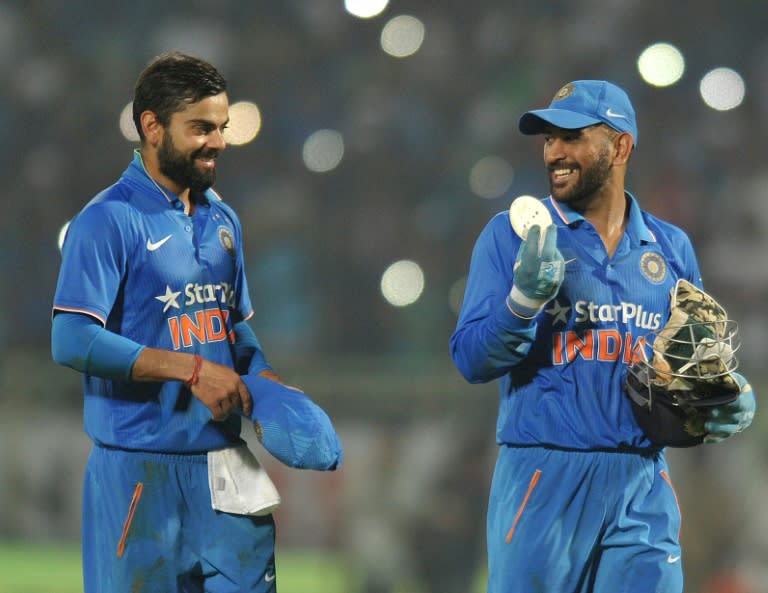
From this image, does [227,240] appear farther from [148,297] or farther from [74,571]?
[74,571]

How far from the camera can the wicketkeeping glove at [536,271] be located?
2137 mm

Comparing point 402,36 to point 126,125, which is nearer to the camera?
point 126,125

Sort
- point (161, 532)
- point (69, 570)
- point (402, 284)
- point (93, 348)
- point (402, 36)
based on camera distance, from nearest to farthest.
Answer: point (93, 348) → point (161, 532) → point (69, 570) → point (402, 284) → point (402, 36)

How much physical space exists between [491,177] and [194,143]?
3653mm

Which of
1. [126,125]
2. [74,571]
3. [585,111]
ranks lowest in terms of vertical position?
[74,571]

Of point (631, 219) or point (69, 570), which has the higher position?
point (631, 219)

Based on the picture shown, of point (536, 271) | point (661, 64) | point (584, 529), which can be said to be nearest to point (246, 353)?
point (536, 271)

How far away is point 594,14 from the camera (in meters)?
6.04

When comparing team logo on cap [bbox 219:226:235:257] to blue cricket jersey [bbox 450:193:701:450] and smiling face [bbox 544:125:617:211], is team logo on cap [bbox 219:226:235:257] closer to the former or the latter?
blue cricket jersey [bbox 450:193:701:450]

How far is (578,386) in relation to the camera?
2346mm

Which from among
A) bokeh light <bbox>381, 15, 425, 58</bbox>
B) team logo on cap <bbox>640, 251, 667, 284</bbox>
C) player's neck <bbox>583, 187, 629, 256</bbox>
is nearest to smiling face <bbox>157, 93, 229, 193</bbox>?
player's neck <bbox>583, 187, 629, 256</bbox>

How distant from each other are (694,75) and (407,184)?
66.0 inches

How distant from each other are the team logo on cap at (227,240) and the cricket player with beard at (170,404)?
0.06 meters

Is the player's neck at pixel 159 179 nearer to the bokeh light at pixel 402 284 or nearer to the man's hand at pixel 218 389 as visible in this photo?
the man's hand at pixel 218 389
